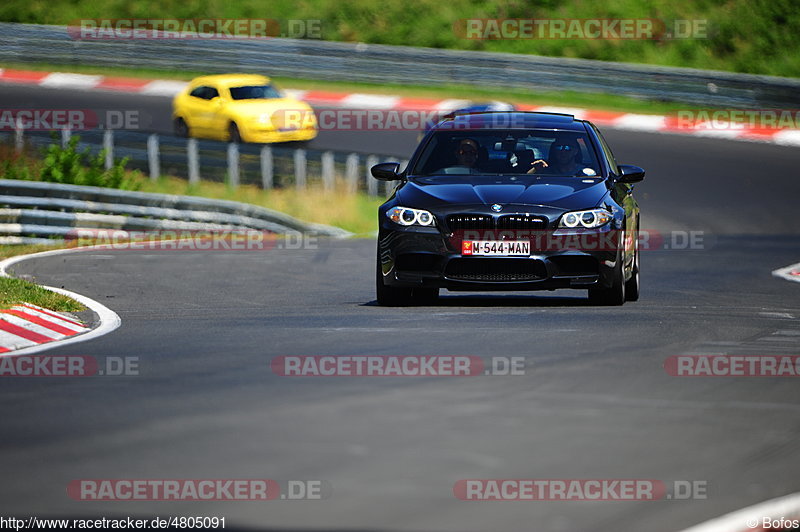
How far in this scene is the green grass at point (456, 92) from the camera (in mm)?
35594

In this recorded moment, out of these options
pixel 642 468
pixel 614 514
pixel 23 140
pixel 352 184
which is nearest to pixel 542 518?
pixel 614 514

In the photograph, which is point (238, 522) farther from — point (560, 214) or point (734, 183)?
point (734, 183)

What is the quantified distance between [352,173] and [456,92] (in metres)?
11.2

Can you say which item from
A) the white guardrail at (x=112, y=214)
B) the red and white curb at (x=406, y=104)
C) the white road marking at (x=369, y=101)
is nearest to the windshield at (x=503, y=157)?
the white guardrail at (x=112, y=214)

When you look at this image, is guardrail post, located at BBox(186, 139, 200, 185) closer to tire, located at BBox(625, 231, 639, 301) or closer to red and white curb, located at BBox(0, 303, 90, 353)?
tire, located at BBox(625, 231, 639, 301)

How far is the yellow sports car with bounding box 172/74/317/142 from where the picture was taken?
30734 mm

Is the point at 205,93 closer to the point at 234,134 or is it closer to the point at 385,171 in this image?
the point at 234,134

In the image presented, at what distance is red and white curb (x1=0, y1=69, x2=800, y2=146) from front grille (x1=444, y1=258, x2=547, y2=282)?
20667 mm

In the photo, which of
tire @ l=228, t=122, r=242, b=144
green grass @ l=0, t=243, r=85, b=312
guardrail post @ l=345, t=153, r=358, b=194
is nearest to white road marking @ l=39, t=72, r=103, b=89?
tire @ l=228, t=122, r=242, b=144

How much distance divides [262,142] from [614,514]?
84.5 feet

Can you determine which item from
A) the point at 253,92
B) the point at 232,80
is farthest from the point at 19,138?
the point at 253,92

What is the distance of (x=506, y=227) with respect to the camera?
457 inches

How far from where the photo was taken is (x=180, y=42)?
3931cm

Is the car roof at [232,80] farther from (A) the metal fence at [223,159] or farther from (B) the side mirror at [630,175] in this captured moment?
(B) the side mirror at [630,175]
